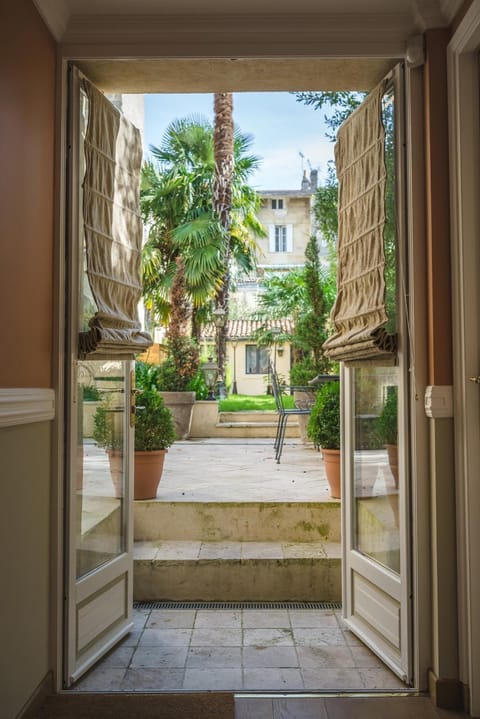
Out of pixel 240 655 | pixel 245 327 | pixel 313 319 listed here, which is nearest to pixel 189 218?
pixel 313 319

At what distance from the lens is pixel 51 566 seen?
7.58 feet

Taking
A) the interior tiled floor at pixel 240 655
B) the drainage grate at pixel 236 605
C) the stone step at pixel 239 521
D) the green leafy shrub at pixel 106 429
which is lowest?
the interior tiled floor at pixel 240 655

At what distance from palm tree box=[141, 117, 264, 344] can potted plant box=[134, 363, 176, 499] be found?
5008 millimetres

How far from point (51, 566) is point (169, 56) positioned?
6.68 ft

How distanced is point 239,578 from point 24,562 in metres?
1.43

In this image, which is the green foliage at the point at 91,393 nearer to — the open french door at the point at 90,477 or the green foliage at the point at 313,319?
the open french door at the point at 90,477

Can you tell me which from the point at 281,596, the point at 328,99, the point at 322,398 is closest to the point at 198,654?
the point at 281,596

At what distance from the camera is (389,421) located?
258 cm

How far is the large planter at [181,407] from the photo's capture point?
25.1ft

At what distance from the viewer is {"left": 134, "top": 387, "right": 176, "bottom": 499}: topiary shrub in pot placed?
12.2 feet

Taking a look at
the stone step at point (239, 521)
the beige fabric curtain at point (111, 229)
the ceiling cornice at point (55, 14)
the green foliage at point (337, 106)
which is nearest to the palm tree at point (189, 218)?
the green foliage at point (337, 106)

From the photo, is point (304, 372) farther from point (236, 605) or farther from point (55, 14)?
point (55, 14)

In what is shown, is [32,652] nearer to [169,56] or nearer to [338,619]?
[338,619]

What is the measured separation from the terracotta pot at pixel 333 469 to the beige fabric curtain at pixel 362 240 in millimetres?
1062
